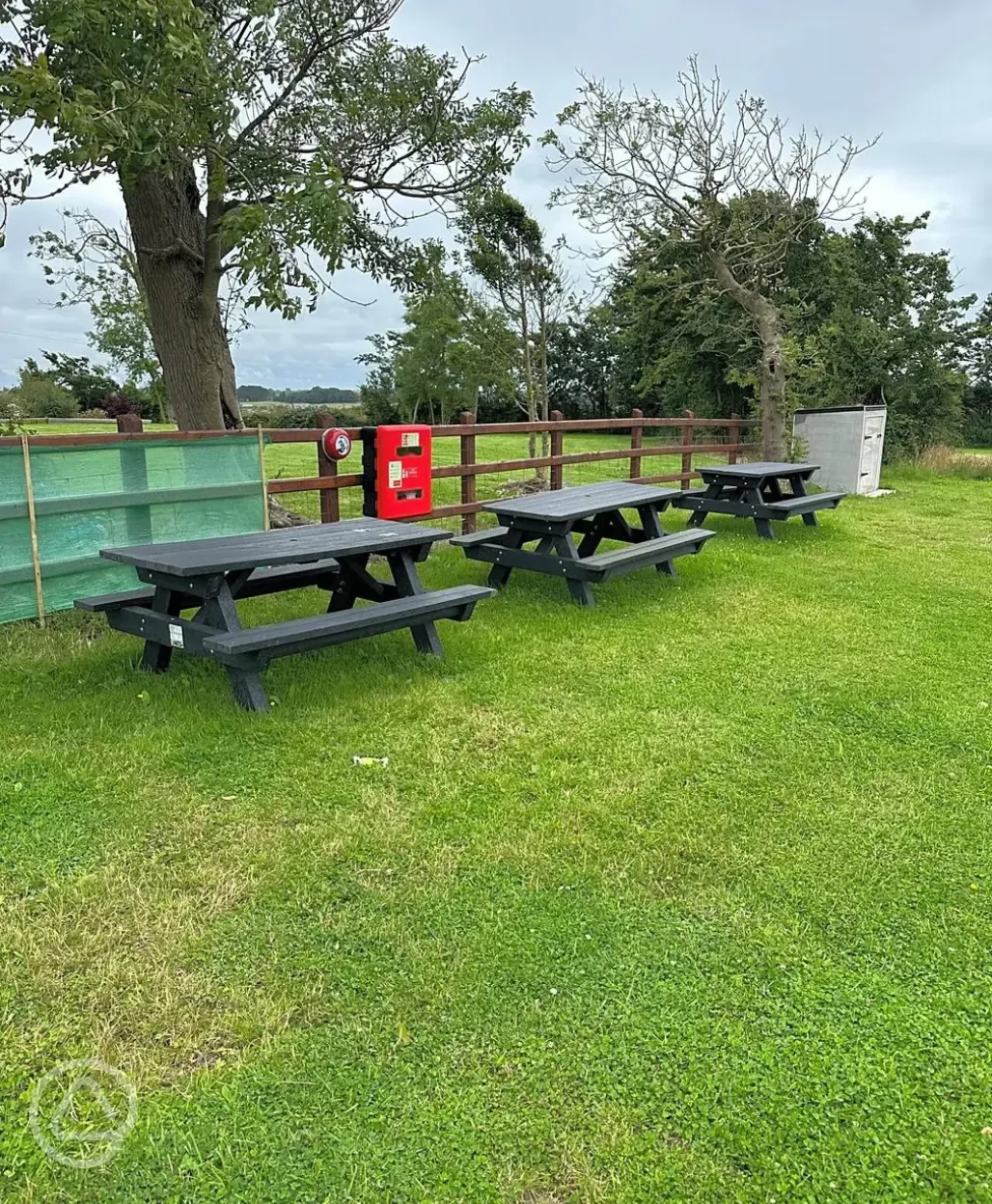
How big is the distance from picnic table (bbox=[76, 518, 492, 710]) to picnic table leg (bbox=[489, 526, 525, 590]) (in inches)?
40.7

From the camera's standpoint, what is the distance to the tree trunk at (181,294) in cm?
694

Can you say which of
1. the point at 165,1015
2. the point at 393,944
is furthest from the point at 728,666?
the point at 165,1015

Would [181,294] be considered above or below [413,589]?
above

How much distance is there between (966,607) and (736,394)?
18461mm

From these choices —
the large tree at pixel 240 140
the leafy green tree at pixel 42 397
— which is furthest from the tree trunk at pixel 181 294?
the leafy green tree at pixel 42 397

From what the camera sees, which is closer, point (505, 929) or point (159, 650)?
point (505, 929)

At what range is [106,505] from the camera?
5.20m

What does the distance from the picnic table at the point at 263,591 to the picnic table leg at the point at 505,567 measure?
1.03 metres

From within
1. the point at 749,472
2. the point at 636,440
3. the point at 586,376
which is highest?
the point at 586,376

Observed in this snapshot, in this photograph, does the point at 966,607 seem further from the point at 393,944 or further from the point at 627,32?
the point at 627,32

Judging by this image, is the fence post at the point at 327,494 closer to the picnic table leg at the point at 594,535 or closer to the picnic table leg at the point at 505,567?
the picnic table leg at the point at 505,567

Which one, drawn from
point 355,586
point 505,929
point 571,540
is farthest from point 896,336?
point 505,929

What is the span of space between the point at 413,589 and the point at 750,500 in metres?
4.85

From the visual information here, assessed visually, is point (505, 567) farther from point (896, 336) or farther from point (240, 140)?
point (896, 336)
